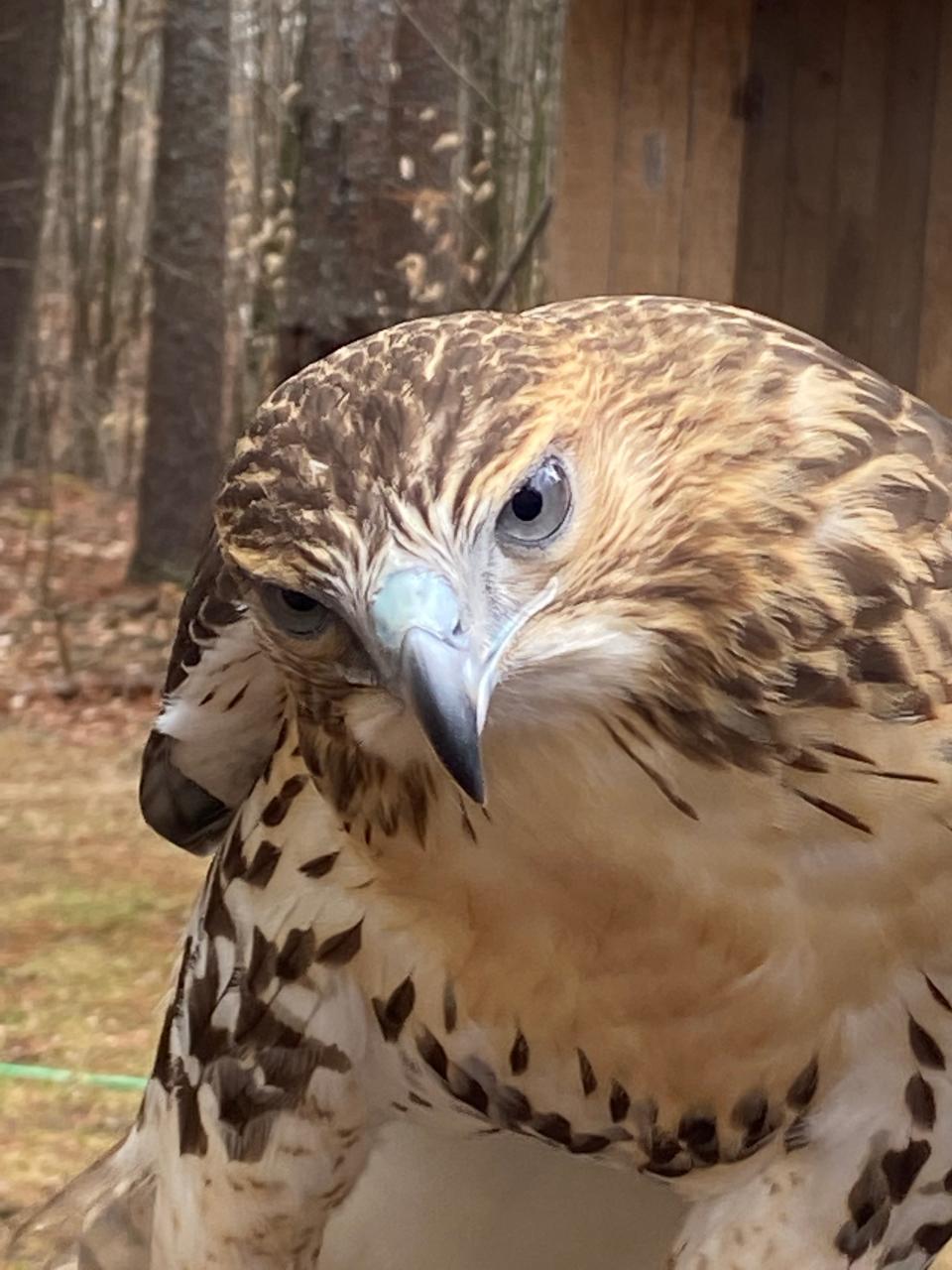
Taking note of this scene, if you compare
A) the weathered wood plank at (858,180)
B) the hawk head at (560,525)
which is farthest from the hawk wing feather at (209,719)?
the weathered wood plank at (858,180)

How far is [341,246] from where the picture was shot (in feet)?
19.6

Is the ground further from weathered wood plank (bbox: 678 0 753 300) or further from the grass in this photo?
weathered wood plank (bbox: 678 0 753 300)

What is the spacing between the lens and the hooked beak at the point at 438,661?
1.36 meters

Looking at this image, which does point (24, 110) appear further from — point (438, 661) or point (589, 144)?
point (438, 661)

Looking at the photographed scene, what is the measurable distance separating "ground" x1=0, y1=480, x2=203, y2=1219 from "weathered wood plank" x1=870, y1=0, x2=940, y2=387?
2.20 meters

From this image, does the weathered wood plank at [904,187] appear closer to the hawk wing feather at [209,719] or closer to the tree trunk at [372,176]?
the tree trunk at [372,176]

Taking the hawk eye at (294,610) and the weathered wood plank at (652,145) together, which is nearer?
the hawk eye at (294,610)

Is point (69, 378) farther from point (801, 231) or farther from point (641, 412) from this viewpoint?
point (641, 412)

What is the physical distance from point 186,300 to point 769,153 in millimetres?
5061

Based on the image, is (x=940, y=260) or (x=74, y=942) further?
(x=74, y=942)

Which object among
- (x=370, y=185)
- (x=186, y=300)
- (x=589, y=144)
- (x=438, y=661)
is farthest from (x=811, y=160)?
(x=186, y=300)

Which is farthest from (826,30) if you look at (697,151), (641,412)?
(641,412)

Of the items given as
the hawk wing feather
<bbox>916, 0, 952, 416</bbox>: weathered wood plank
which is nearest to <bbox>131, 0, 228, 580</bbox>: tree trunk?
<bbox>916, 0, 952, 416</bbox>: weathered wood plank

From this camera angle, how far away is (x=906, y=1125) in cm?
201
